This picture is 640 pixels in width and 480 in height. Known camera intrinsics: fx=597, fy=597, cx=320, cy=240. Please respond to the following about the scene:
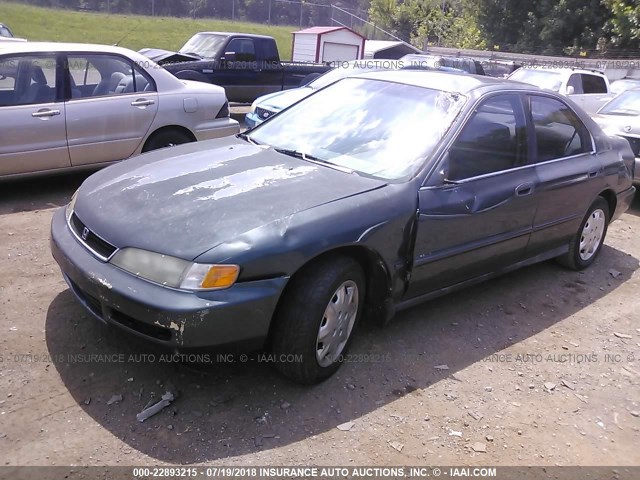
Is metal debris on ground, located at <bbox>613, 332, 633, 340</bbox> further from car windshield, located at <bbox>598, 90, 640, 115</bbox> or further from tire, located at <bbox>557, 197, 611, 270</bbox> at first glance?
car windshield, located at <bbox>598, 90, 640, 115</bbox>

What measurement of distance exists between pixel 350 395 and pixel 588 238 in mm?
3096

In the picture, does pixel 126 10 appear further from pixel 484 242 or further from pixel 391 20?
pixel 484 242

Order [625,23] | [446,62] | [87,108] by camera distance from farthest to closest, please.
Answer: [625,23] → [446,62] → [87,108]

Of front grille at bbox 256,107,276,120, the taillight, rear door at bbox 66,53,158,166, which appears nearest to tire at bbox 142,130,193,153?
rear door at bbox 66,53,158,166

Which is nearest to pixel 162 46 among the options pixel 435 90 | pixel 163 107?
pixel 163 107

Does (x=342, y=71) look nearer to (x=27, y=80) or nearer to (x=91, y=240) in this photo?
(x=27, y=80)

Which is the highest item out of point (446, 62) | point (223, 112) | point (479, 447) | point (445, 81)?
point (445, 81)

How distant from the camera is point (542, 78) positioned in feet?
40.7

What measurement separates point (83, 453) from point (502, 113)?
10.9 feet

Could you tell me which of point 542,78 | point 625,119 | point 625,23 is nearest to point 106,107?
point 625,119

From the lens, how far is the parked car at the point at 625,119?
7590mm

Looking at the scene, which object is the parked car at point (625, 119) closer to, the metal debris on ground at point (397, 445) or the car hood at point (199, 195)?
the car hood at point (199, 195)

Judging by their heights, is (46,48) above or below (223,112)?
above

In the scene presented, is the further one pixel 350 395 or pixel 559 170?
pixel 559 170
